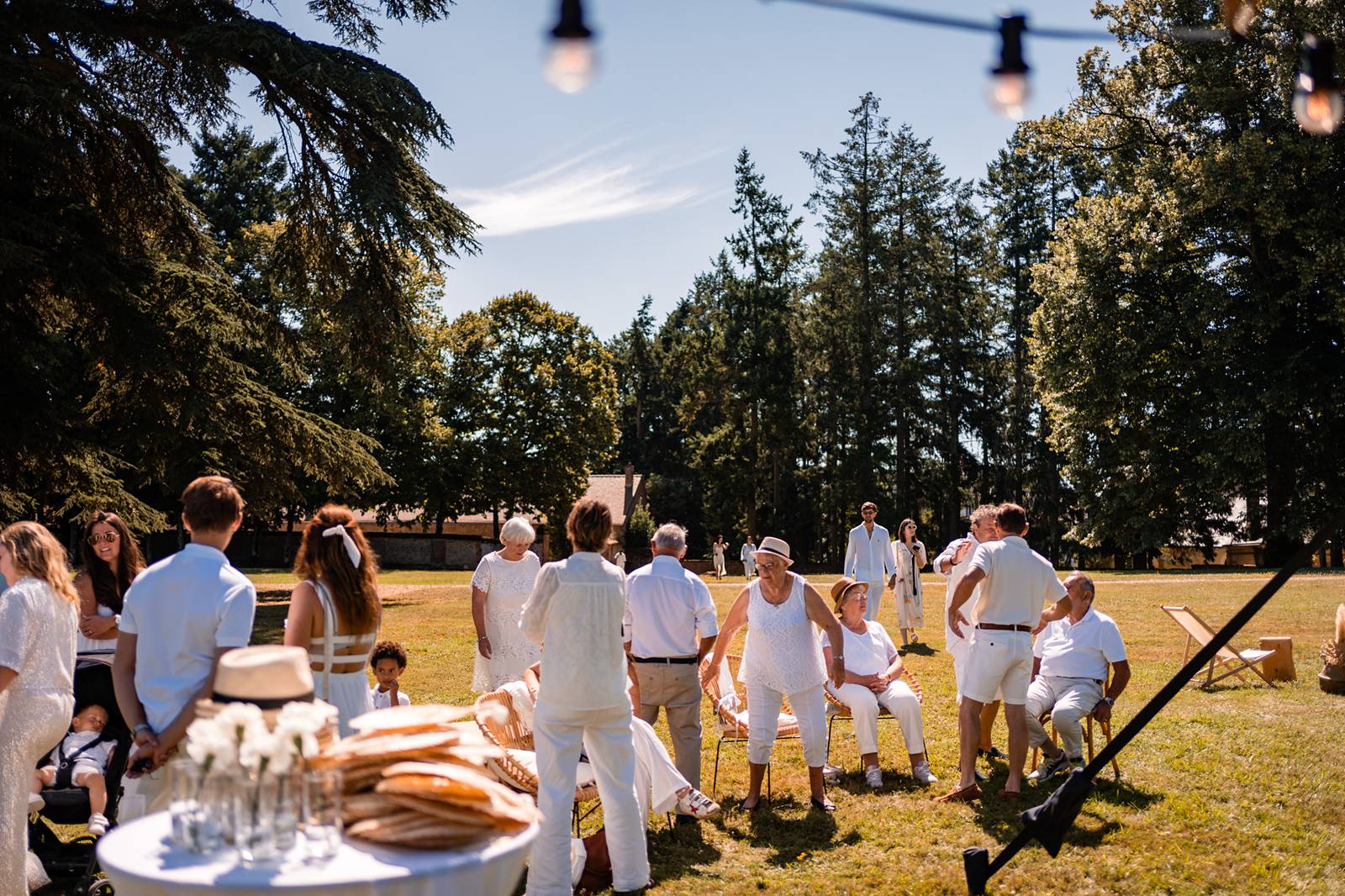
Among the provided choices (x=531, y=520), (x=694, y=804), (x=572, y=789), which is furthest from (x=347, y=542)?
(x=531, y=520)

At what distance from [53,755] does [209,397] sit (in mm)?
10249

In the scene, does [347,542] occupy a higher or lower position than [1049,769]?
higher

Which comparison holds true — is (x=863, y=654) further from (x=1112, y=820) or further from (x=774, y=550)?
(x=1112, y=820)

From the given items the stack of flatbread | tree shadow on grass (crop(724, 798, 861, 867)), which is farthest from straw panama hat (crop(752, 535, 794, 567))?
the stack of flatbread

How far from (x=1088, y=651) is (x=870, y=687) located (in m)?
1.79

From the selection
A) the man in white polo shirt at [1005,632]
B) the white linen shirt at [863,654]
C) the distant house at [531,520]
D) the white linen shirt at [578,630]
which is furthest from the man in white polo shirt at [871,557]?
the distant house at [531,520]

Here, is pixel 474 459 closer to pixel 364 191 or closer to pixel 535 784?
pixel 364 191

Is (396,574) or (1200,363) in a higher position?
(1200,363)

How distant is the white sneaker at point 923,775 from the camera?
8734mm

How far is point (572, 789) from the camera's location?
582 centimetres

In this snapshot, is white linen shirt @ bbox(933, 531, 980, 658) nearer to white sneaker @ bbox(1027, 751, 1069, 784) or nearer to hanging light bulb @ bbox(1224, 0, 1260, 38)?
white sneaker @ bbox(1027, 751, 1069, 784)

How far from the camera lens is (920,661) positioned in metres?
15.6

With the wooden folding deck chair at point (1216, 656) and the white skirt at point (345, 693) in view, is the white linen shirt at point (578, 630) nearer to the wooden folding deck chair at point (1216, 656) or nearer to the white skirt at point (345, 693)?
the white skirt at point (345, 693)

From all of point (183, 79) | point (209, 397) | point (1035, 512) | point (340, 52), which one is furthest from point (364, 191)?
point (1035, 512)
